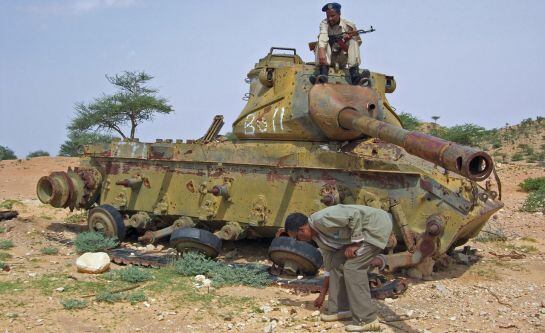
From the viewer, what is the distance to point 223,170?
976 centimetres

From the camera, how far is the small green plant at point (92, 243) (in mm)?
9672

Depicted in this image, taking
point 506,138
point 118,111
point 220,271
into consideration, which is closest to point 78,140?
point 118,111

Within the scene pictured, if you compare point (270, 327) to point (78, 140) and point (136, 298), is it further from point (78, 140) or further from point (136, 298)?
point (78, 140)

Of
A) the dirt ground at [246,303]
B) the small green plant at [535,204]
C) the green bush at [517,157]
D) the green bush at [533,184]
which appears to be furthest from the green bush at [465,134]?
the dirt ground at [246,303]

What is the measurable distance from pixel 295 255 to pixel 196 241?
164 centimetres

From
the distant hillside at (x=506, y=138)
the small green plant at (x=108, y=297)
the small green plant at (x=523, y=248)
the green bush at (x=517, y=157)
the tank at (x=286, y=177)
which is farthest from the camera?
the distant hillside at (x=506, y=138)

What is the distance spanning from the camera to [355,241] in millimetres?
5988

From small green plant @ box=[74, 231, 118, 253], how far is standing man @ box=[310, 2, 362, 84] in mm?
4123

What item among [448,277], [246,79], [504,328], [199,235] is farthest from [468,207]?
[246,79]

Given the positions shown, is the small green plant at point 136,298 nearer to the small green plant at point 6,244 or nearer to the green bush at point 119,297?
the green bush at point 119,297

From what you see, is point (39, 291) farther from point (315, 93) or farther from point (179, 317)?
point (315, 93)

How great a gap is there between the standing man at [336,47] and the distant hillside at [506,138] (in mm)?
20311

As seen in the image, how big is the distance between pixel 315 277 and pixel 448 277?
6.19 feet

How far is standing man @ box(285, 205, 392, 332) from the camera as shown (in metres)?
5.97
